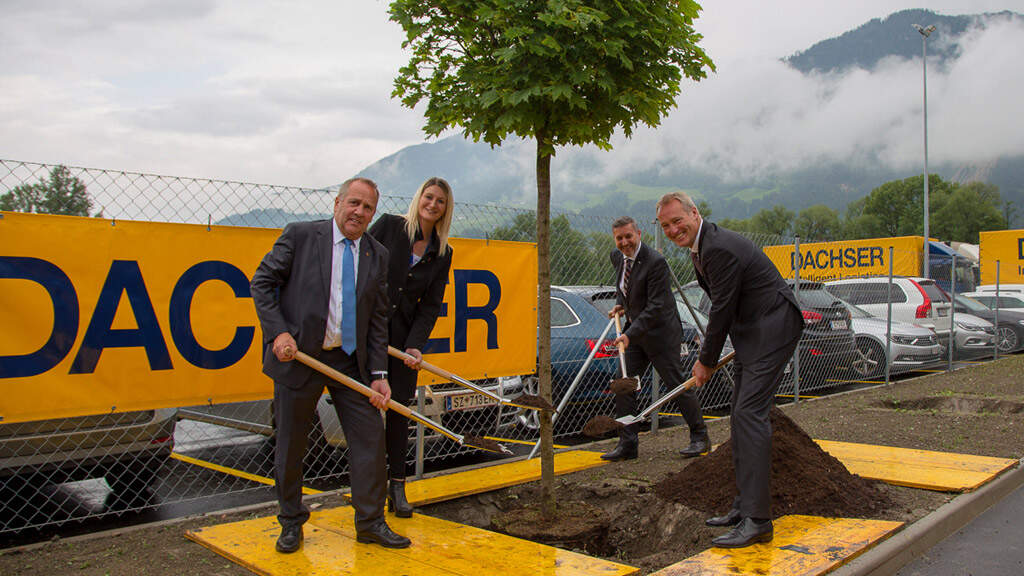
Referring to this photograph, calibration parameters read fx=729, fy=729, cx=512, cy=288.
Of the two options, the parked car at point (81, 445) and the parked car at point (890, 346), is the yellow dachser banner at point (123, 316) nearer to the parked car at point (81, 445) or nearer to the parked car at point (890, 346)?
the parked car at point (81, 445)

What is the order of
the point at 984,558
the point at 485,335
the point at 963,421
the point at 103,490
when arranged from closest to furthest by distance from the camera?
the point at 984,558 → the point at 103,490 → the point at 485,335 → the point at 963,421

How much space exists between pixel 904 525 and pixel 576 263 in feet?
12.7

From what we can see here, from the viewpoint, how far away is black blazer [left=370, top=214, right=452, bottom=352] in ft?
14.5

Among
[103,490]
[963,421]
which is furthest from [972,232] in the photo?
[103,490]

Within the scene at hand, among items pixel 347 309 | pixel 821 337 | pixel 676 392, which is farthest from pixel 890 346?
Result: pixel 347 309

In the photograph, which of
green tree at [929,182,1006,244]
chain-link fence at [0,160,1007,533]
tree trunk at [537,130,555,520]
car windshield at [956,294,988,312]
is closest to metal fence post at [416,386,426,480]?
chain-link fence at [0,160,1007,533]

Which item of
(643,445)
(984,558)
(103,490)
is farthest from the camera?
(643,445)

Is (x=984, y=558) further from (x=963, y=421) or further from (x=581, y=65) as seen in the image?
(x=963, y=421)

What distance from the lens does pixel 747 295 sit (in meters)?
4.11

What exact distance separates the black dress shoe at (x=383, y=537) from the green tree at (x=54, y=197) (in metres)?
2.44

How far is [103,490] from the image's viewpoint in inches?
221

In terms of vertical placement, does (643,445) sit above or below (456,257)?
below

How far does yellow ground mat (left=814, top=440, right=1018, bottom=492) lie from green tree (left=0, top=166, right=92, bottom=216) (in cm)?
559

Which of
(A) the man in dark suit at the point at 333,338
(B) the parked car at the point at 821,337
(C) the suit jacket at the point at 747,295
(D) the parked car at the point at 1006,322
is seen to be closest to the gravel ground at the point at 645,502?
(A) the man in dark suit at the point at 333,338
